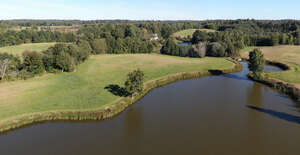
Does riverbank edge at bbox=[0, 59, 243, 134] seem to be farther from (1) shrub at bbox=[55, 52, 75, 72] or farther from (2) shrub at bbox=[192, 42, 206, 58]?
(2) shrub at bbox=[192, 42, 206, 58]

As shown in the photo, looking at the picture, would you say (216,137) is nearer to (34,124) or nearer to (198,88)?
(198,88)

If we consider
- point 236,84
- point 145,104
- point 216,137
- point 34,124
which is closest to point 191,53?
Answer: point 236,84

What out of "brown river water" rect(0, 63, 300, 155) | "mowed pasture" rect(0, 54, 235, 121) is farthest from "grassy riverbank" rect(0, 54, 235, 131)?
"brown river water" rect(0, 63, 300, 155)

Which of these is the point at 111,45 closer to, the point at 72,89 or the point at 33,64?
the point at 33,64

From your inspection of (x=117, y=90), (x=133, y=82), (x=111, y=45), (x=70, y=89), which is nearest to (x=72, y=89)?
(x=70, y=89)

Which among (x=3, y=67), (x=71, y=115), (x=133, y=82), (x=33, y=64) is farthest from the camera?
(x=33, y=64)

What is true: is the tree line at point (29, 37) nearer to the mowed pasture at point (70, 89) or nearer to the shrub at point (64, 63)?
the mowed pasture at point (70, 89)
